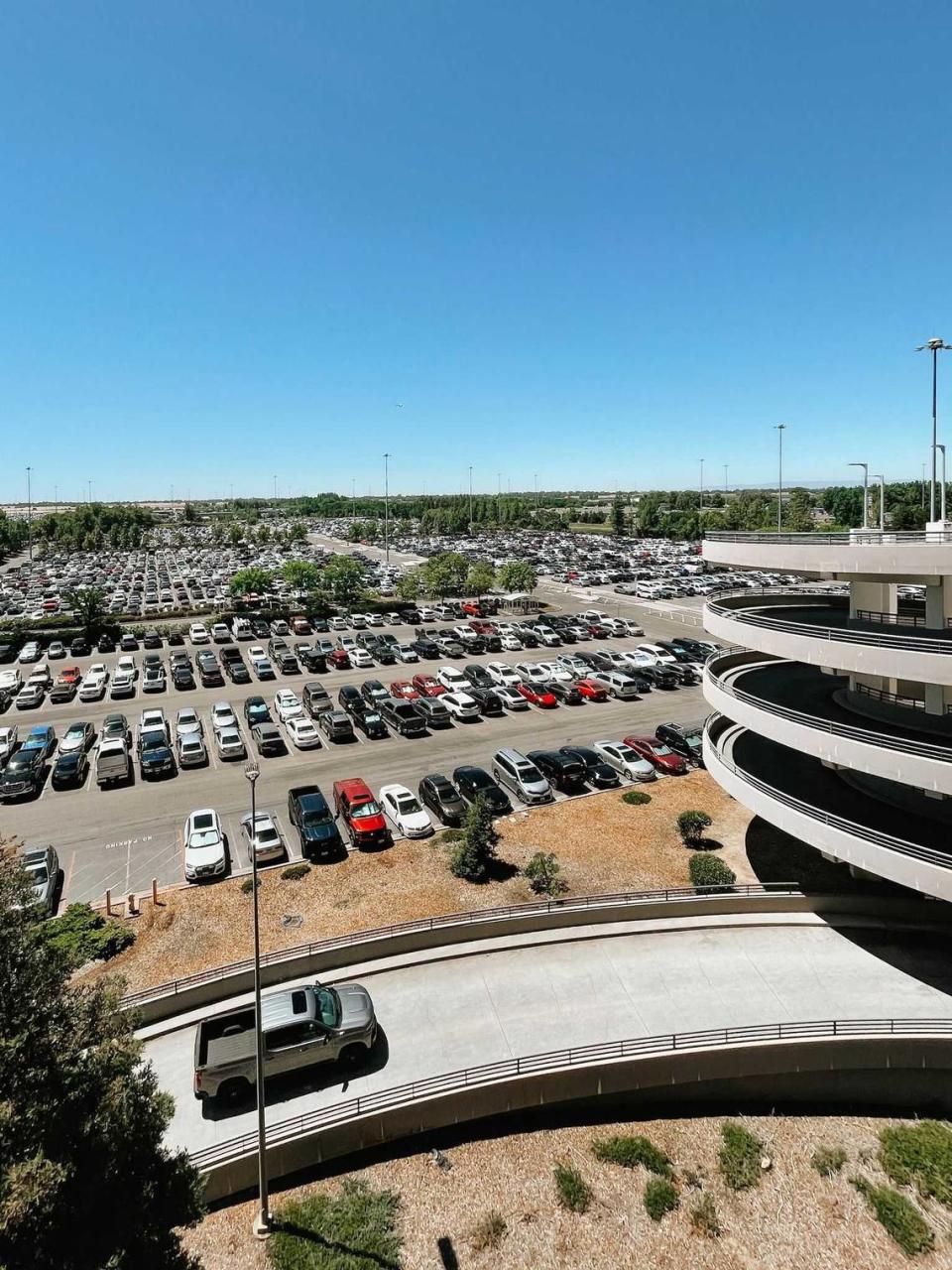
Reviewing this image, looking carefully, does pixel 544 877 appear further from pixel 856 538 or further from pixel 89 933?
pixel 856 538

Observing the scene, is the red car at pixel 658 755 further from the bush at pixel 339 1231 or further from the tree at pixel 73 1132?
the tree at pixel 73 1132

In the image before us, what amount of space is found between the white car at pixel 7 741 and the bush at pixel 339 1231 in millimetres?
31436

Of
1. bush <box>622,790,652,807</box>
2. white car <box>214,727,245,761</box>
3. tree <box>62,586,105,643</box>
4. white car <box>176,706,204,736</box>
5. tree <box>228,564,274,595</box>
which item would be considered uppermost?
tree <box>228,564,274,595</box>

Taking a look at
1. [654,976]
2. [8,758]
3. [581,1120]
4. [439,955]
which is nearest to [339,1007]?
[439,955]

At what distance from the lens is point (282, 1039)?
45.9ft

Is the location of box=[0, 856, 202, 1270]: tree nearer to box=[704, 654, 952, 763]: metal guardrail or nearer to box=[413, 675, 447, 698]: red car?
box=[704, 654, 952, 763]: metal guardrail

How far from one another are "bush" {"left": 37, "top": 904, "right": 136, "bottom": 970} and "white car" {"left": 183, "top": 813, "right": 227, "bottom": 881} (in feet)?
9.73

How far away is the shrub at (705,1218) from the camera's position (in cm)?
1212

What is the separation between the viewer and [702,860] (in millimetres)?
23359

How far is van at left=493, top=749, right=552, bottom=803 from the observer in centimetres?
2938

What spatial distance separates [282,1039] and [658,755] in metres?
24.1

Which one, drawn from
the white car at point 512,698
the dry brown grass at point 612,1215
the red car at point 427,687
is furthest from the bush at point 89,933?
the white car at point 512,698

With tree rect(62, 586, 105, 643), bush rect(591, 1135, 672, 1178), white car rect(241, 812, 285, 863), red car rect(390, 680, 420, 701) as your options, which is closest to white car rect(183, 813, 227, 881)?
white car rect(241, 812, 285, 863)

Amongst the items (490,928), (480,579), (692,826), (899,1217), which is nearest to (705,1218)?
(899,1217)
